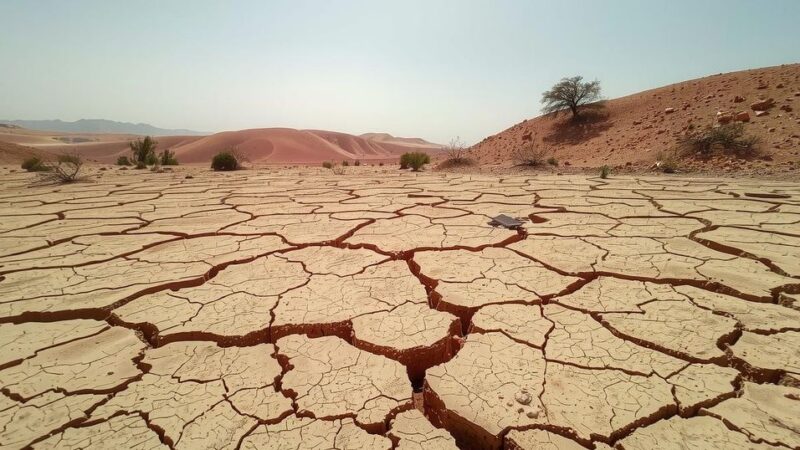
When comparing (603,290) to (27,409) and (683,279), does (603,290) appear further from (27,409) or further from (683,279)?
(27,409)

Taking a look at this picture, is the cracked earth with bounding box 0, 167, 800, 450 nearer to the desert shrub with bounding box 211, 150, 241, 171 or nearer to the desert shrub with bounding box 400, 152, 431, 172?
the desert shrub with bounding box 400, 152, 431, 172

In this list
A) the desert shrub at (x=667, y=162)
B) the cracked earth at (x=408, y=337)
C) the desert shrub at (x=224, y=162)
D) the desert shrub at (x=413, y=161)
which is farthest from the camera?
the desert shrub at (x=413, y=161)

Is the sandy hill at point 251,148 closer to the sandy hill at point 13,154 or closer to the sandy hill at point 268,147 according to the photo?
the sandy hill at point 268,147

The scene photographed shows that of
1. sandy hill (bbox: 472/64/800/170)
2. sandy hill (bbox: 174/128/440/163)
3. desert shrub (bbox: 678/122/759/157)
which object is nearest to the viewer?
desert shrub (bbox: 678/122/759/157)

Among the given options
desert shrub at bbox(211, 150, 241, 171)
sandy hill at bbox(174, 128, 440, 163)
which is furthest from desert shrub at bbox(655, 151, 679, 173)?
sandy hill at bbox(174, 128, 440, 163)

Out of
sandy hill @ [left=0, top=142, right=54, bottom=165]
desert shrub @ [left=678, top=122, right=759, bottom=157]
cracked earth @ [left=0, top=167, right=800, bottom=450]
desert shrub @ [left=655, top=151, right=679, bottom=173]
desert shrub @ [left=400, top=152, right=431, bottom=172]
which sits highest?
desert shrub @ [left=678, top=122, right=759, bottom=157]

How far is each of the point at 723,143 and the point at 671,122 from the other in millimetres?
2418

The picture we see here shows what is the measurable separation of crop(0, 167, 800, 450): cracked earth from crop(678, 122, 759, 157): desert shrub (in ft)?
17.3

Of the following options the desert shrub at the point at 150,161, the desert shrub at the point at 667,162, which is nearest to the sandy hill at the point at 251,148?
the desert shrub at the point at 150,161

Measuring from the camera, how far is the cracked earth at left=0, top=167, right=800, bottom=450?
1008 millimetres

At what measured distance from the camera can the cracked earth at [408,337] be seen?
1.01 m

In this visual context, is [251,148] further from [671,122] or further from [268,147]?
[671,122]

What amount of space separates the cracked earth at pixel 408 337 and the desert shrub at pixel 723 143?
17.3 ft

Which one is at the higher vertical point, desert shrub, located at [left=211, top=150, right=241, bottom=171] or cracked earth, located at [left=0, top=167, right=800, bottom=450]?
desert shrub, located at [left=211, top=150, right=241, bottom=171]
